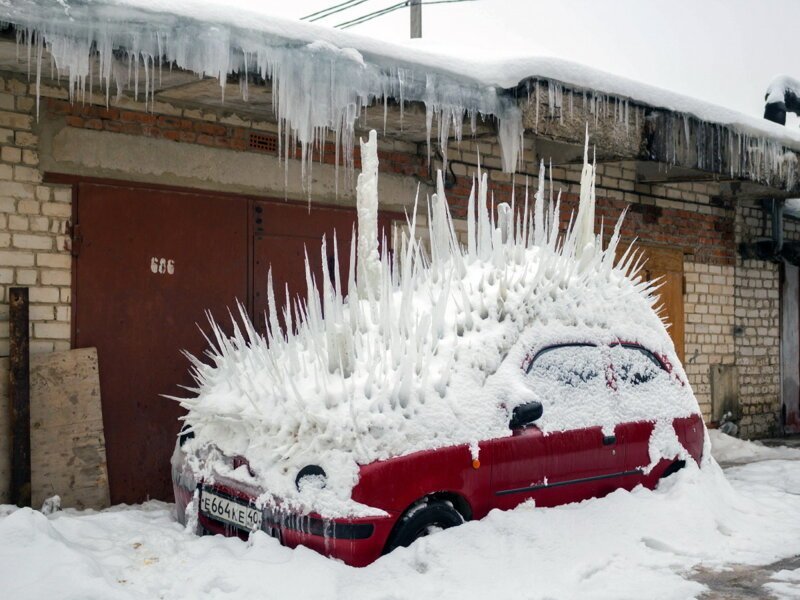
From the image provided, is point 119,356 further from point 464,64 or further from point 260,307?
point 464,64

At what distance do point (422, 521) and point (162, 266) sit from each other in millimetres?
3544

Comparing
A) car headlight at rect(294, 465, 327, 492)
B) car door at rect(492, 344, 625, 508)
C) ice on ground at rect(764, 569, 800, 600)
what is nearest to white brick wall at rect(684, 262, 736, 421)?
car door at rect(492, 344, 625, 508)

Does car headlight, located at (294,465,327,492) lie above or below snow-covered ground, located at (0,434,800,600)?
above

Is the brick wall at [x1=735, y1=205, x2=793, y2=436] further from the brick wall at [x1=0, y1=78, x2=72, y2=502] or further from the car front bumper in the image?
the car front bumper

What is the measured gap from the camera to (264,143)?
7930mm

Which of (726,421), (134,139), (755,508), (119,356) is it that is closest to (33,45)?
(134,139)

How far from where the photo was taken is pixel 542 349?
5336 mm

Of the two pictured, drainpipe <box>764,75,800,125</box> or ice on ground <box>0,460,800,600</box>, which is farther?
drainpipe <box>764,75,800,125</box>

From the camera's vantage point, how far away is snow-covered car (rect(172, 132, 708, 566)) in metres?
4.49

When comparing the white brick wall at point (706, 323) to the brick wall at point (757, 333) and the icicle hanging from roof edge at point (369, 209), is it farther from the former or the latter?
the icicle hanging from roof edge at point (369, 209)

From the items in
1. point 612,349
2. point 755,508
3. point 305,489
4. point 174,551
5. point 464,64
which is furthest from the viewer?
point 464,64

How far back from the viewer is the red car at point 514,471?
444cm

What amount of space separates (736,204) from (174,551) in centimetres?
1000

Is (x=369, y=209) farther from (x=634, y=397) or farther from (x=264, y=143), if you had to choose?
(x=634, y=397)
